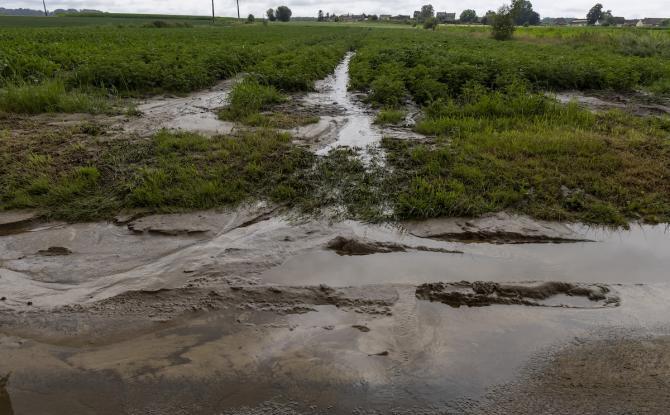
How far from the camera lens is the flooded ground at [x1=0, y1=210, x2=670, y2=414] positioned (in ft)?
9.38

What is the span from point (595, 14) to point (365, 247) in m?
112

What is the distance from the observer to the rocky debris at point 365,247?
4.70m

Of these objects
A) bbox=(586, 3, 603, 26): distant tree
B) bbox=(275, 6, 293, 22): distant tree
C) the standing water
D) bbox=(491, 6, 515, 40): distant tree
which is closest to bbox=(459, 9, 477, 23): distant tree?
bbox=(586, 3, 603, 26): distant tree

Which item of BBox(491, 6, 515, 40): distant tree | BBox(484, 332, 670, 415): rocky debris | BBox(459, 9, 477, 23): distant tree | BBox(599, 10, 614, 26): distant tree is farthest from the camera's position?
BBox(459, 9, 477, 23): distant tree

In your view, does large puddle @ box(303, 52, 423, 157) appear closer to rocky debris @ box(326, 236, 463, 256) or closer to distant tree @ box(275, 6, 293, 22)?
rocky debris @ box(326, 236, 463, 256)

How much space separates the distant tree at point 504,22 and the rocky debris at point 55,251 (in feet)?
140

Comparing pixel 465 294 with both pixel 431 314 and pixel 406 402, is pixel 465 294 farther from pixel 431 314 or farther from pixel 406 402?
pixel 406 402

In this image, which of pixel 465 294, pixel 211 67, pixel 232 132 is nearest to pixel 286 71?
pixel 211 67

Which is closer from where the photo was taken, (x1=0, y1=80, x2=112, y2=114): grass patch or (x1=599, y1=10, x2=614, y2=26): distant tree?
(x1=0, y1=80, x2=112, y2=114): grass patch

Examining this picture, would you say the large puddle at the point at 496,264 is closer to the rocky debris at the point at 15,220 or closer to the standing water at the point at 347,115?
the rocky debris at the point at 15,220

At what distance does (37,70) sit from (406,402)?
1477cm

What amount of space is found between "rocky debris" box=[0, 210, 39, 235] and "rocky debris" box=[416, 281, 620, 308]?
478cm

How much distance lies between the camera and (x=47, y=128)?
27.5 ft

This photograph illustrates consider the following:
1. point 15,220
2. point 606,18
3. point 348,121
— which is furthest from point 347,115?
point 606,18
